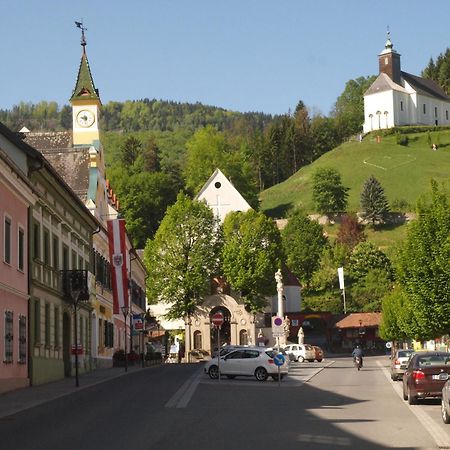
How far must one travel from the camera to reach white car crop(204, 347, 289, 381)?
41.1m

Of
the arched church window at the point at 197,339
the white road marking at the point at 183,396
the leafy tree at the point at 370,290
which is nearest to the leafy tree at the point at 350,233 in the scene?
the leafy tree at the point at 370,290

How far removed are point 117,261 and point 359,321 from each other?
188 feet

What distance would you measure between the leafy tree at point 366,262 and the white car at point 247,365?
297ft

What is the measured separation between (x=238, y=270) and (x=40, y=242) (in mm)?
56469

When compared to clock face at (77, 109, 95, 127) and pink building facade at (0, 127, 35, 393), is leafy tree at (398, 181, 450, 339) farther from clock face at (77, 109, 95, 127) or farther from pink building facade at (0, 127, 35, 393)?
clock face at (77, 109, 95, 127)

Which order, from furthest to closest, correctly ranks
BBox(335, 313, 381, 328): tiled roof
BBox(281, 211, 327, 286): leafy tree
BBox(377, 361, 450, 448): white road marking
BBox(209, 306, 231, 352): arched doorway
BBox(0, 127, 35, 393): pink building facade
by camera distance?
BBox(281, 211, 327, 286): leafy tree < BBox(335, 313, 381, 328): tiled roof < BBox(209, 306, 231, 352): arched doorway < BBox(0, 127, 35, 393): pink building facade < BBox(377, 361, 450, 448): white road marking

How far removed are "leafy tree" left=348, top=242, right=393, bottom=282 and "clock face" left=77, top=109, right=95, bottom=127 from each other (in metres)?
72.6

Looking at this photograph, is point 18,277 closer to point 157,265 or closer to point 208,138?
point 157,265

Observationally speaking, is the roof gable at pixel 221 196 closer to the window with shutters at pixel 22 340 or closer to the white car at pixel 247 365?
the white car at pixel 247 365

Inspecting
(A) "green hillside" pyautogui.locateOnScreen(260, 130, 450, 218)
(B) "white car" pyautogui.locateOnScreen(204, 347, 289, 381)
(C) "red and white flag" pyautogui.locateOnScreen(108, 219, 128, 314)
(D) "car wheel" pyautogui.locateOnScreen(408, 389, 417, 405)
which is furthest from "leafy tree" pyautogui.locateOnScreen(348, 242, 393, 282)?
(D) "car wheel" pyautogui.locateOnScreen(408, 389, 417, 405)

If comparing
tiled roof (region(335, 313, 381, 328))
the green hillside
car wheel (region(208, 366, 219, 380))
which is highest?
the green hillside

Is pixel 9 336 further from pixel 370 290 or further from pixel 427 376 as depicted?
pixel 370 290

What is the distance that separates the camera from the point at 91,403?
25969 mm

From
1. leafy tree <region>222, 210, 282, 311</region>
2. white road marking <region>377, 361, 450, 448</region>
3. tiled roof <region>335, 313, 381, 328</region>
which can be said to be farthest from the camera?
tiled roof <region>335, 313, 381, 328</region>
